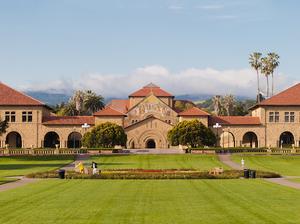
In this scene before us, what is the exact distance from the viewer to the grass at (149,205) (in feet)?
67.7

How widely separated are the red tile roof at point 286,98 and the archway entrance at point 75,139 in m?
31.7

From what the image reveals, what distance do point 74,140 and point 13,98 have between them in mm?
12343

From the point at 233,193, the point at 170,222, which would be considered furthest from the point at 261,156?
the point at 170,222

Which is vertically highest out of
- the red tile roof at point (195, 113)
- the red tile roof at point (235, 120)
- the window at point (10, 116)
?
the red tile roof at point (195, 113)

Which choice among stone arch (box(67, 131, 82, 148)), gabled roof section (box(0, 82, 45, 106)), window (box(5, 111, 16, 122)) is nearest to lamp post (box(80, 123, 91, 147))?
stone arch (box(67, 131, 82, 148))

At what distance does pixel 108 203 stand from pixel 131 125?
78.7 metres

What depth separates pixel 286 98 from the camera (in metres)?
106

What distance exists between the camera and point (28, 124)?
104m

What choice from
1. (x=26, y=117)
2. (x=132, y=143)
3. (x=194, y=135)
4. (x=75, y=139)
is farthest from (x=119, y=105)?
(x=194, y=135)

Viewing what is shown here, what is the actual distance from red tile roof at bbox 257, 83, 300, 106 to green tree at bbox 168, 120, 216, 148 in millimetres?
15377

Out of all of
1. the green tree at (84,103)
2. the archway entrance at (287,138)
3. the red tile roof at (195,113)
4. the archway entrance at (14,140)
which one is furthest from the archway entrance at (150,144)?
the green tree at (84,103)

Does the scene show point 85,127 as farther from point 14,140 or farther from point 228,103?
point 228,103

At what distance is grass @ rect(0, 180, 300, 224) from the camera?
20641mm

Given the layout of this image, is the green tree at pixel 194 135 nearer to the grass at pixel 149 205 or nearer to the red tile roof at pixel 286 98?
the red tile roof at pixel 286 98
